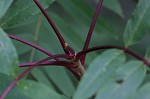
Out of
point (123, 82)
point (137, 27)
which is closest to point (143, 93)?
point (123, 82)

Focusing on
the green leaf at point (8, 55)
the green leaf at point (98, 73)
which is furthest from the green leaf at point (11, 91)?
the green leaf at point (98, 73)

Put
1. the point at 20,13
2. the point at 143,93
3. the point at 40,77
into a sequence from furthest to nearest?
the point at 40,77 → the point at 20,13 → the point at 143,93

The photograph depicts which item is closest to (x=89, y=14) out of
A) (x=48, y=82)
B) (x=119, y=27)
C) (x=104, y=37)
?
(x=48, y=82)

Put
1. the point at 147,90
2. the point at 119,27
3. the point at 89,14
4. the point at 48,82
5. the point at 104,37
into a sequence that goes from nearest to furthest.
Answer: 1. the point at 147,90
2. the point at 48,82
3. the point at 89,14
4. the point at 104,37
5. the point at 119,27

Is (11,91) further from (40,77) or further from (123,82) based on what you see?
(40,77)

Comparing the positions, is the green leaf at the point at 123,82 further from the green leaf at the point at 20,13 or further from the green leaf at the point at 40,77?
the green leaf at the point at 40,77

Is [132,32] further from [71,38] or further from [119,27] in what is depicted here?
[119,27]
